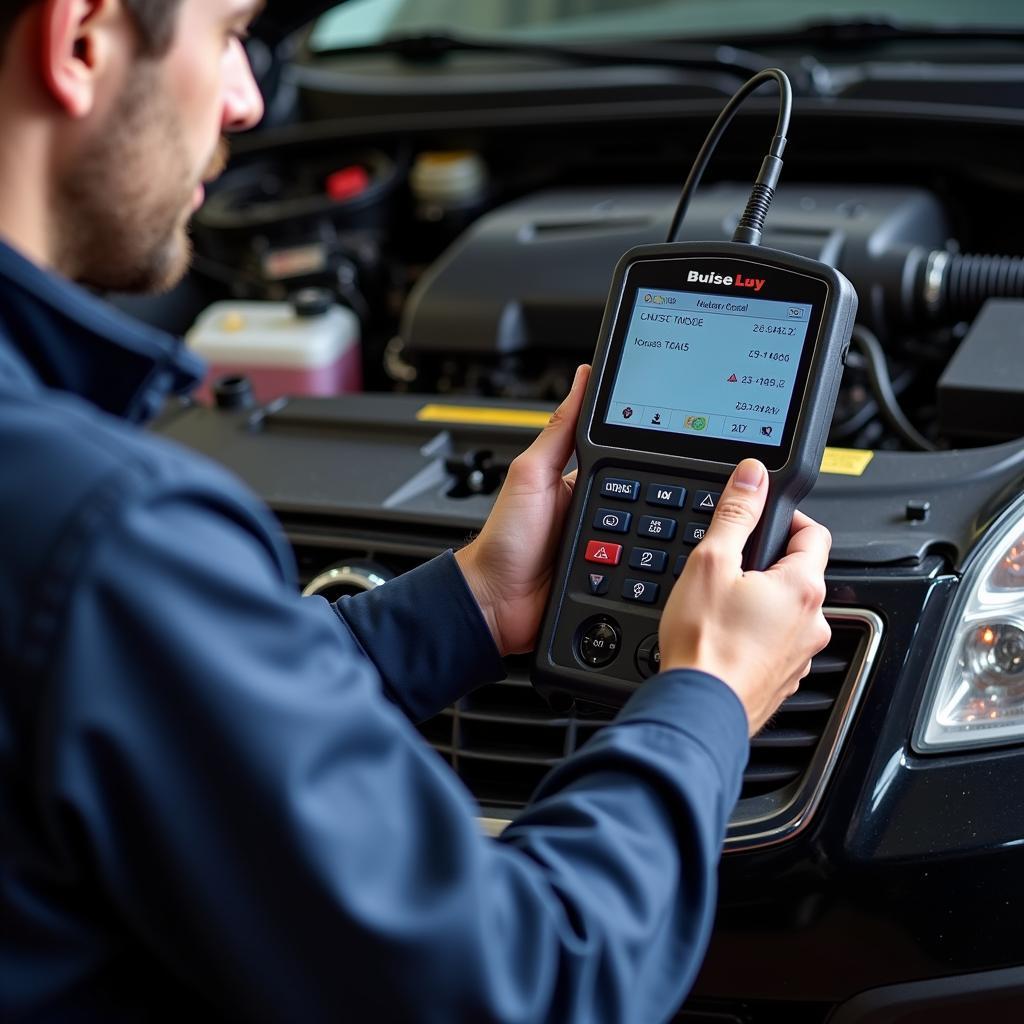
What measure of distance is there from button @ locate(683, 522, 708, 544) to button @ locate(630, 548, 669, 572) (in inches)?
0.7

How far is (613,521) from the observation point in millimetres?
985

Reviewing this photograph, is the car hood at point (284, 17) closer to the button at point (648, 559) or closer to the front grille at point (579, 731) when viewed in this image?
the front grille at point (579, 731)

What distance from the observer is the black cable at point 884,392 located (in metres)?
1.27

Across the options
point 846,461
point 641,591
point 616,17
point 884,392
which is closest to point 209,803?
point 641,591

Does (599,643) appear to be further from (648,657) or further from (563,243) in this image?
(563,243)

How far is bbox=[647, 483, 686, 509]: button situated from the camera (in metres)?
0.97

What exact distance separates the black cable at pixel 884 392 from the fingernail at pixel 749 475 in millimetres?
387

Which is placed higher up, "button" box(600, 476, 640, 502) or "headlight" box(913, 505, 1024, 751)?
"button" box(600, 476, 640, 502)

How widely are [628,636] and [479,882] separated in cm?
36

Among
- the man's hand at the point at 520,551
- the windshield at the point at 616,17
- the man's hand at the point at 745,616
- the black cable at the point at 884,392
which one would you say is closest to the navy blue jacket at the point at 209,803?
the man's hand at the point at 745,616

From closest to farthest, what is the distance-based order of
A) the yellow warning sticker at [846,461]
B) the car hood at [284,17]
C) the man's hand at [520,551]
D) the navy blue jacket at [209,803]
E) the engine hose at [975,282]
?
1. the navy blue jacket at [209,803]
2. the man's hand at [520,551]
3. the yellow warning sticker at [846,461]
4. the engine hose at [975,282]
5. the car hood at [284,17]

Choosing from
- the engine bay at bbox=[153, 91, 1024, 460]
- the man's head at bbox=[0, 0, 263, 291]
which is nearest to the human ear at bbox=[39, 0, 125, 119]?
the man's head at bbox=[0, 0, 263, 291]

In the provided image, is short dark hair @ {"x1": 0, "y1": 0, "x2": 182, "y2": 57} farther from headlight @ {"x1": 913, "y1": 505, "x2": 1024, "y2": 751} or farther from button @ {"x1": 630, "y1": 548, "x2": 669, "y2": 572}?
headlight @ {"x1": 913, "y1": 505, "x2": 1024, "y2": 751}

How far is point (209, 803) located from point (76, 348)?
236 millimetres
